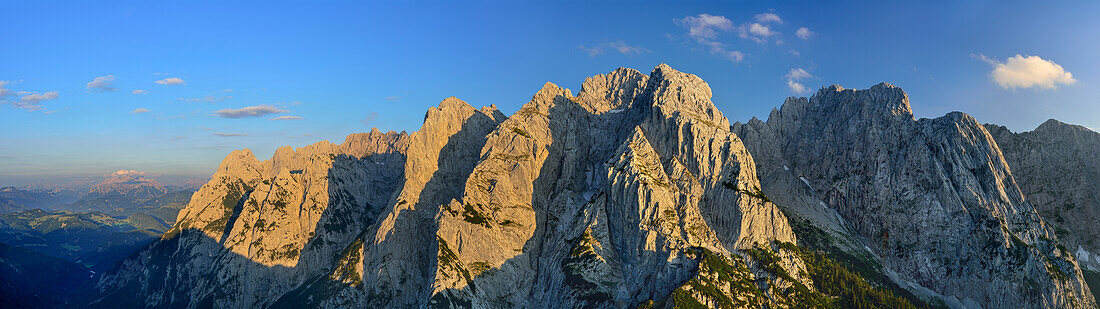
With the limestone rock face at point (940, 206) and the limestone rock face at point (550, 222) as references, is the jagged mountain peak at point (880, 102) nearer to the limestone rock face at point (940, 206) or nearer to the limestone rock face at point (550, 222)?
the limestone rock face at point (940, 206)

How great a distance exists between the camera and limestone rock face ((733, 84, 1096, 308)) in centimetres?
13300

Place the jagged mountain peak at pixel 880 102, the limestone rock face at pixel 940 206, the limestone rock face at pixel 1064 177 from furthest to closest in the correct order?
1. the jagged mountain peak at pixel 880 102
2. the limestone rock face at pixel 1064 177
3. the limestone rock face at pixel 940 206

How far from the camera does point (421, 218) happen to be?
17675 centimetres

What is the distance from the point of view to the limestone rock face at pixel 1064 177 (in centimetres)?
16112

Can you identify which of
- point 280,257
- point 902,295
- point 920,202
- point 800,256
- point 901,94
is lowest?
point 280,257

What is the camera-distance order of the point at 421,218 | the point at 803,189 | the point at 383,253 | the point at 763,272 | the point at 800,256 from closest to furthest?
the point at 763,272 < the point at 800,256 < the point at 383,253 < the point at 421,218 < the point at 803,189

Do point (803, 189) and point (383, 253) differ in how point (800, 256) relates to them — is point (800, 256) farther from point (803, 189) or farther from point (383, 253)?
point (383, 253)

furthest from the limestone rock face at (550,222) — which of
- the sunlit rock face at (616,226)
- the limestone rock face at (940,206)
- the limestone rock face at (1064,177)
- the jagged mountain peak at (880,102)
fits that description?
the limestone rock face at (1064,177)

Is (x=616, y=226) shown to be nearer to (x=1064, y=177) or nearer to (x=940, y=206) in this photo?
(x=940, y=206)

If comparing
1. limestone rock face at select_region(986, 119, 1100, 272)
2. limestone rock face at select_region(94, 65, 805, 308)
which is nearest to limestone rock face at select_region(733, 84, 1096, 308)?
limestone rock face at select_region(986, 119, 1100, 272)

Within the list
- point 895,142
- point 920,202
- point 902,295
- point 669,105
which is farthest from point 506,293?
point 895,142

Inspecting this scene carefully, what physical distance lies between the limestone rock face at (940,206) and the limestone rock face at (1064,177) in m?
30.3

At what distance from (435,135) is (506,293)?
80.6 metres

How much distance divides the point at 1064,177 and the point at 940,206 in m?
64.0
